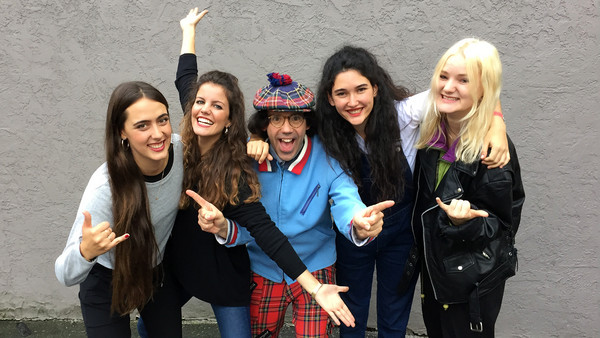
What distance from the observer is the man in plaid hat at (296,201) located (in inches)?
94.8

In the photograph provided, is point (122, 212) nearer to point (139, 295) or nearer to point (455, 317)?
point (139, 295)

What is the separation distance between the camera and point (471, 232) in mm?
2205

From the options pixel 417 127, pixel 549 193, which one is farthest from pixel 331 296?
pixel 549 193

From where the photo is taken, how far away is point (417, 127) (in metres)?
2.61

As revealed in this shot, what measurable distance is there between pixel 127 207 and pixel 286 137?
84 cm

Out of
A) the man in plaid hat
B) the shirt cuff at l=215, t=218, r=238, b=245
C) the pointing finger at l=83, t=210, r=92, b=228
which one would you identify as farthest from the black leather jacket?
the pointing finger at l=83, t=210, r=92, b=228

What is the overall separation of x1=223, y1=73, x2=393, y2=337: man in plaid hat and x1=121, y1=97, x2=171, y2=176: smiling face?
1.59ft

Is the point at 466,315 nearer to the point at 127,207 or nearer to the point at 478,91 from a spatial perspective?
the point at 478,91

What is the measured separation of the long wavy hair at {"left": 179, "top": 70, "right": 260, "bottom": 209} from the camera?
233 centimetres

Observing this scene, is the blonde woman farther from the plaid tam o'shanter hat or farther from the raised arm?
the raised arm

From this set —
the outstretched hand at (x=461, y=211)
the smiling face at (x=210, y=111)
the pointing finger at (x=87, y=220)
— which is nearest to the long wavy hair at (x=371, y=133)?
the outstretched hand at (x=461, y=211)

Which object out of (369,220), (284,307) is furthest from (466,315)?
(284,307)

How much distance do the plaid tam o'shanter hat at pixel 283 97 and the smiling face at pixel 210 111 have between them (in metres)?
0.18

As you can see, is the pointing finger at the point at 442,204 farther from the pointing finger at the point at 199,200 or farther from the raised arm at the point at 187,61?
the raised arm at the point at 187,61
